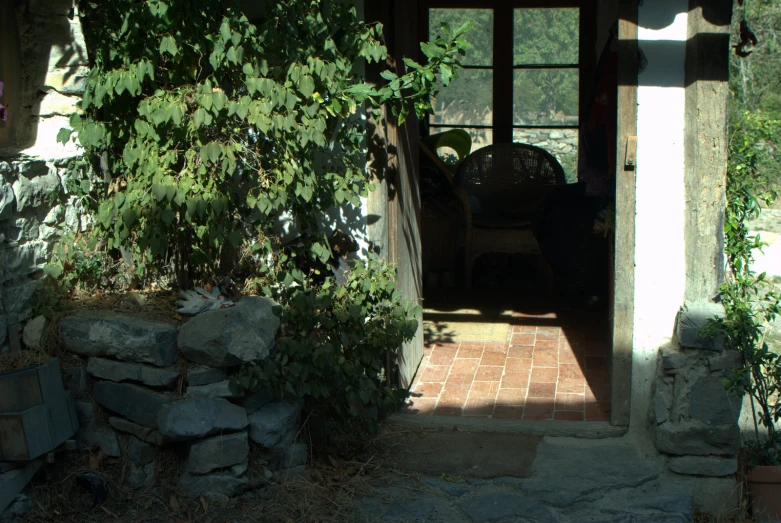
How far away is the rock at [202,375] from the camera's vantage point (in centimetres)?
372

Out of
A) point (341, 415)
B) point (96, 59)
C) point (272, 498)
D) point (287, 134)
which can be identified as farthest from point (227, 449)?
point (96, 59)

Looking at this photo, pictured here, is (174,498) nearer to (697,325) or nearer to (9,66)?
(9,66)

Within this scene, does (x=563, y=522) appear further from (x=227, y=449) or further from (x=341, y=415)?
(x=227, y=449)

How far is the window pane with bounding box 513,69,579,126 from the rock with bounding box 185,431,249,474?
5.59 meters

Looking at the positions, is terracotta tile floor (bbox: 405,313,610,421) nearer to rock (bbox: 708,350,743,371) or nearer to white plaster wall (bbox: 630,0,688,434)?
white plaster wall (bbox: 630,0,688,434)

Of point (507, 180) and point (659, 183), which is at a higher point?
point (659, 183)

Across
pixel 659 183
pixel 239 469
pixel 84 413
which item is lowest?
pixel 239 469

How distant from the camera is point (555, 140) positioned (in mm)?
8539

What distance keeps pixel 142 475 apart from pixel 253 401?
0.63 metres

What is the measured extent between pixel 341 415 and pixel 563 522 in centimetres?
115

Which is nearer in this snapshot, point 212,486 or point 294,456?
Answer: point 212,486

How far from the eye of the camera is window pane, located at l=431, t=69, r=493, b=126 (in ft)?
27.6

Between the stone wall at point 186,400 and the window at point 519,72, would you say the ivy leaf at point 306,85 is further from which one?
the window at point 519,72

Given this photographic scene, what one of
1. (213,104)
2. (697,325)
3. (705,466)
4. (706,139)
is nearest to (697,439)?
(705,466)
